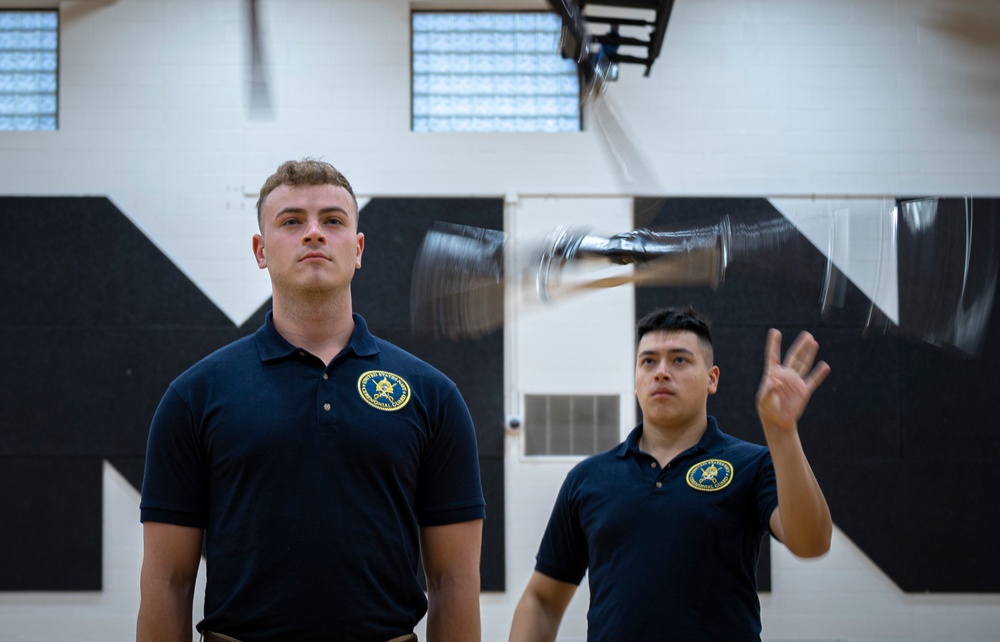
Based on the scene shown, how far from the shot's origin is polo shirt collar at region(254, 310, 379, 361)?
157 cm

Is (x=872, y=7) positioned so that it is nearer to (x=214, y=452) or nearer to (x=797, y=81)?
(x=797, y=81)

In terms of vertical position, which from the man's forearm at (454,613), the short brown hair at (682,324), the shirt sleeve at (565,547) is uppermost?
the short brown hair at (682,324)

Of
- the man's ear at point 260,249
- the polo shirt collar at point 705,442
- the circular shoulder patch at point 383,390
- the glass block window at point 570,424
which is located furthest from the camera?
the glass block window at point 570,424

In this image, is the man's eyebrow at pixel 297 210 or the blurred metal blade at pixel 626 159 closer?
the man's eyebrow at pixel 297 210

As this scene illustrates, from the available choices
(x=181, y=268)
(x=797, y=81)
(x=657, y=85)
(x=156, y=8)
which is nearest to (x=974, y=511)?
(x=797, y=81)

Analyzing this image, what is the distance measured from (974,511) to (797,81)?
2.51m

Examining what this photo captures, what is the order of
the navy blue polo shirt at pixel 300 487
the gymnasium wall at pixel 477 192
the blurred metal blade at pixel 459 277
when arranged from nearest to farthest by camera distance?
1. the navy blue polo shirt at pixel 300 487
2. the blurred metal blade at pixel 459 277
3. the gymnasium wall at pixel 477 192

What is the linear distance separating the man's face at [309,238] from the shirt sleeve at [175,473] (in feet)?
0.90

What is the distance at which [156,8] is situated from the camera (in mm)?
5266

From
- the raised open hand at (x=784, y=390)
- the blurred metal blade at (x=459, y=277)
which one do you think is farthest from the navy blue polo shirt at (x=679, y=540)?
the blurred metal blade at (x=459, y=277)

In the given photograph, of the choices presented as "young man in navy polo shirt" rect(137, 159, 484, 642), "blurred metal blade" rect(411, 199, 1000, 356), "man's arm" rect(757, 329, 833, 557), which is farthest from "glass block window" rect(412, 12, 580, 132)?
"young man in navy polo shirt" rect(137, 159, 484, 642)

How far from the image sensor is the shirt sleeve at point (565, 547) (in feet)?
8.02

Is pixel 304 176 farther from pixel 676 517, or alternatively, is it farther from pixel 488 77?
pixel 488 77

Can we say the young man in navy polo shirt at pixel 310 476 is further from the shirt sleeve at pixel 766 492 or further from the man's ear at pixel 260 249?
the shirt sleeve at pixel 766 492
